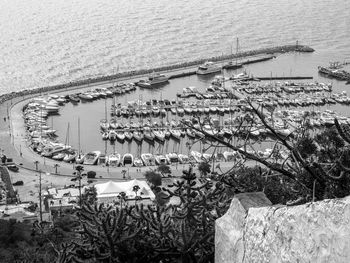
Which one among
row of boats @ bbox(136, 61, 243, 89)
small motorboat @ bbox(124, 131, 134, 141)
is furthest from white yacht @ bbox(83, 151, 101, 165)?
row of boats @ bbox(136, 61, 243, 89)

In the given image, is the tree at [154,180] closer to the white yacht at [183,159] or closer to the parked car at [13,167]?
the white yacht at [183,159]

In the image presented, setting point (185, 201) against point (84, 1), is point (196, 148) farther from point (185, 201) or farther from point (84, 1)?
point (84, 1)

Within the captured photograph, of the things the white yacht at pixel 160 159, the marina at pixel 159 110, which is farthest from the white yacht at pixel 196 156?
the white yacht at pixel 160 159

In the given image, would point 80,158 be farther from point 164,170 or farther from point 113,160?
point 164,170

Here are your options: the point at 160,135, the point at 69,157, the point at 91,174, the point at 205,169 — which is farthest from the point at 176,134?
the point at 205,169

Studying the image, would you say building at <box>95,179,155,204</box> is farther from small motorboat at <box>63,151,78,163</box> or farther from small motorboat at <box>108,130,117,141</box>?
small motorboat at <box>108,130,117,141</box>

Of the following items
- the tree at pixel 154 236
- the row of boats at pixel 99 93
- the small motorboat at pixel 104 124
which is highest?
the tree at pixel 154 236

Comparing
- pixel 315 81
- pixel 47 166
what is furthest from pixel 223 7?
pixel 47 166

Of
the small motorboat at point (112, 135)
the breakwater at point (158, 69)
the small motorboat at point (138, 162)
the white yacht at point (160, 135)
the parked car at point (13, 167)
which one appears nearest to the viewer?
the parked car at point (13, 167)
